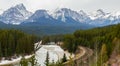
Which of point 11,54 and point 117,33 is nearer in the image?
point 117,33

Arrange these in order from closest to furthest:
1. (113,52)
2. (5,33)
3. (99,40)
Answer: (113,52), (99,40), (5,33)

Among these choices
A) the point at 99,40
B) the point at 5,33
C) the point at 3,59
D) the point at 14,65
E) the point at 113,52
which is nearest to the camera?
the point at 113,52

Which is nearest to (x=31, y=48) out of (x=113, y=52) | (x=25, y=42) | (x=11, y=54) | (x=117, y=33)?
(x=25, y=42)

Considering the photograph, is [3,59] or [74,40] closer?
[3,59]

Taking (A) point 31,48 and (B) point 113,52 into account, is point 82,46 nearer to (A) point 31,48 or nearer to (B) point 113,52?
(A) point 31,48

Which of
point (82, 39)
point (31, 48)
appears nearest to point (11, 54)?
point (31, 48)

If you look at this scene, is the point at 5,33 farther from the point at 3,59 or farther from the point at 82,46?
the point at 82,46
